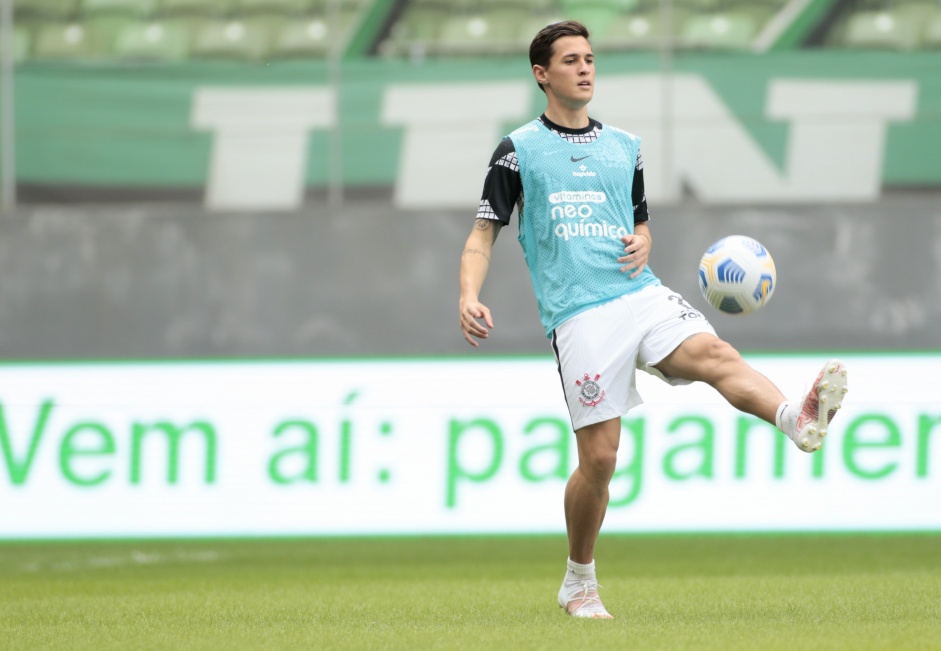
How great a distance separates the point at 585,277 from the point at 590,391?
0.39 m

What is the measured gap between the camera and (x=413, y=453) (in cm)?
820

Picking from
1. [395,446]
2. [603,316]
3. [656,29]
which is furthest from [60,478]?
[656,29]

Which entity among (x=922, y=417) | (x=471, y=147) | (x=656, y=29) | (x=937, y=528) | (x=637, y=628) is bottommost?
(x=937, y=528)

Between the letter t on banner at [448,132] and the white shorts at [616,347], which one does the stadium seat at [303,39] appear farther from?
the white shorts at [616,347]

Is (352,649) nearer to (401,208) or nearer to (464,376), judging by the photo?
(464,376)

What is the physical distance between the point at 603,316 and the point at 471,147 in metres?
6.08

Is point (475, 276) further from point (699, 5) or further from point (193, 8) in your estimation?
point (193, 8)

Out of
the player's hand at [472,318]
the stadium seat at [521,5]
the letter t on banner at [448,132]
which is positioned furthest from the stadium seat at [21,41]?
the player's hand at [472,318]

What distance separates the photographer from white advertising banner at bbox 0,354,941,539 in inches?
312

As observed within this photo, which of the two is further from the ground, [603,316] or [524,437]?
[603,316]

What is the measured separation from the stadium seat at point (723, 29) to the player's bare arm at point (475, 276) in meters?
6.46

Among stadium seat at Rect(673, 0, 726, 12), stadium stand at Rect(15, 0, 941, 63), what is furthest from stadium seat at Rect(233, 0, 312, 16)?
stadium seat at Rect(673, 0, 726, 12)

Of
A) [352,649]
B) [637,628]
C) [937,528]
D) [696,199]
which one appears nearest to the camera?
[352,649]

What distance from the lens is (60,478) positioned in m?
8.20
